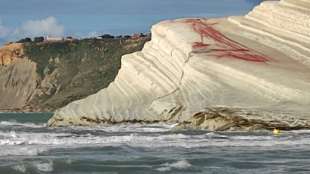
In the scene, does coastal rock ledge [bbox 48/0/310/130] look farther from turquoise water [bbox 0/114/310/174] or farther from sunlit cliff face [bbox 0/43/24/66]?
sunlit cliff face [bbox 0/43/24/66]

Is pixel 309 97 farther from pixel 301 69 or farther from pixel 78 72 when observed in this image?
pixel 78 72

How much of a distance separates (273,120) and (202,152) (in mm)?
11481

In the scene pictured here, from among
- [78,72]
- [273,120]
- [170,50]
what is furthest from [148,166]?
[78,72]

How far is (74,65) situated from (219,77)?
128 m

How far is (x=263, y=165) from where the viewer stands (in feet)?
59.2

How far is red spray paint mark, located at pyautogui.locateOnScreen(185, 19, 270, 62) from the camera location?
129 ft

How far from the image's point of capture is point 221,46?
40.8 meters

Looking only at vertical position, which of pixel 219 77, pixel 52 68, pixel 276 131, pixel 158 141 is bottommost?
pixel 52 68

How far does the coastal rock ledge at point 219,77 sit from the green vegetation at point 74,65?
312ft

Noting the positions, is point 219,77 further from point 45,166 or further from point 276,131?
point 45,166

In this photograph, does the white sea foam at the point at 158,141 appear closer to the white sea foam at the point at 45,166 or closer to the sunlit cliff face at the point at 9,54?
the white sea foam at the point at 45,166

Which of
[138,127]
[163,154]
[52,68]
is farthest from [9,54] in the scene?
[163,154]

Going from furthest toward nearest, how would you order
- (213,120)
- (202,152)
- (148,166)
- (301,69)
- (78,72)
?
(78,72) < (301,69) < (213,120) < (202,152) < (148,166)

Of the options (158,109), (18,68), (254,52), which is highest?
(254,52)
